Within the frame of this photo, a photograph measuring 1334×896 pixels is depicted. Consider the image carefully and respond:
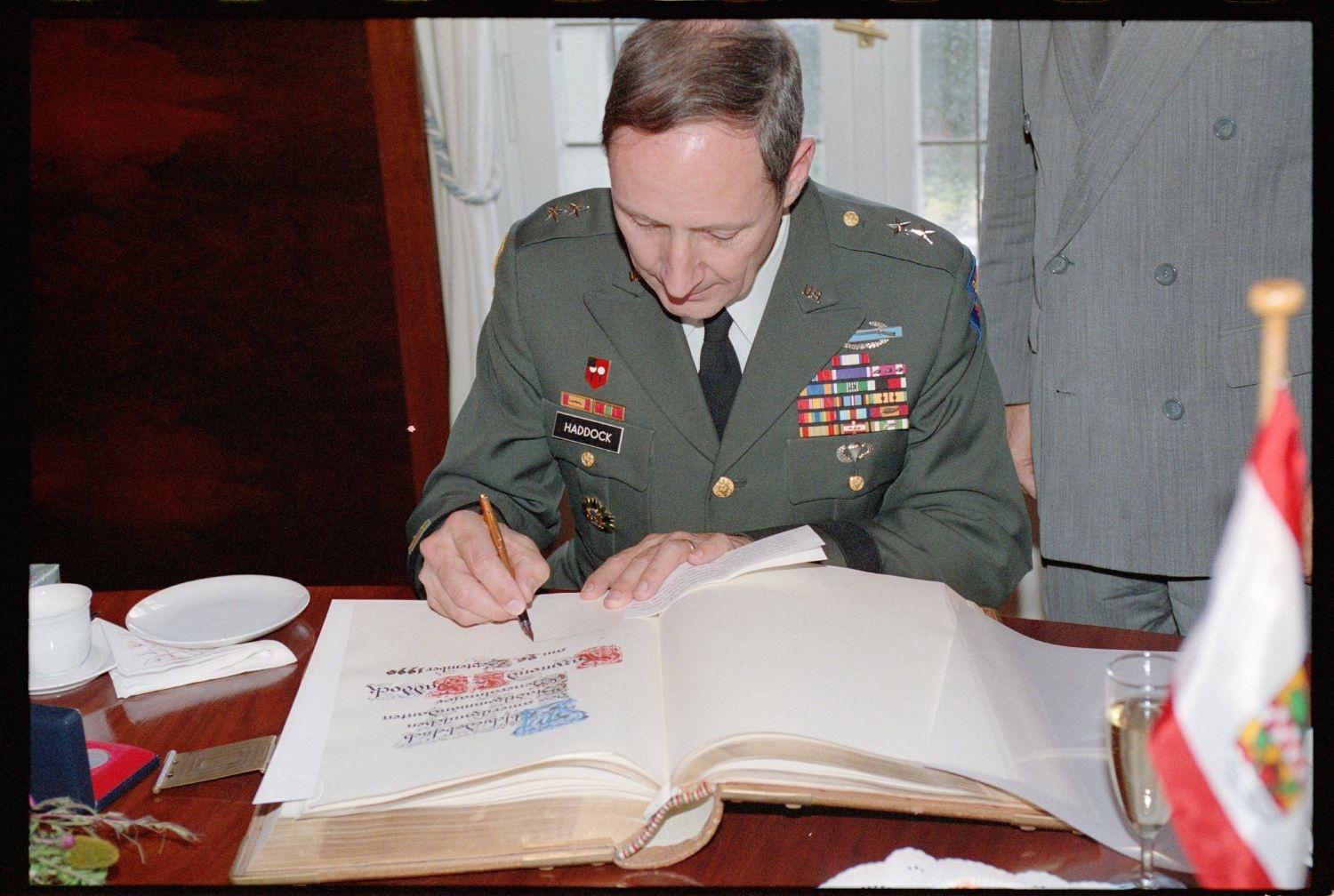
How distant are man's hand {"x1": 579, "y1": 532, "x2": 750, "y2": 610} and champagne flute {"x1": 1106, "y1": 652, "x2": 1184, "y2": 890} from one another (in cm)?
57

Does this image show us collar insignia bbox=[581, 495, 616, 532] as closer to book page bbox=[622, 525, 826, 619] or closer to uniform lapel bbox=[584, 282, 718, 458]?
uniform lapel bbox=[584, 282, 718, 458]

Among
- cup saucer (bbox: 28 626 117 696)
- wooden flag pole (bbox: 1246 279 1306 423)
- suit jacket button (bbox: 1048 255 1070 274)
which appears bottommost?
cup saucer (bbox: 28 626 117 696)

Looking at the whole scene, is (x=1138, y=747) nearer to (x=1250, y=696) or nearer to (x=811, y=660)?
(x=1250, y=696)

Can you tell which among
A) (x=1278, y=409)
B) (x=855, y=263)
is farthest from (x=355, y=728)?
(x=855, y=263)

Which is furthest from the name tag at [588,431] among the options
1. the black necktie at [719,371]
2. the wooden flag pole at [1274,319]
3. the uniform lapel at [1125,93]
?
the wooden flag pole at [1274,319]

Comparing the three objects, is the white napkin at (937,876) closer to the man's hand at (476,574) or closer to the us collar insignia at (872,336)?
the man's hand at (476,574)

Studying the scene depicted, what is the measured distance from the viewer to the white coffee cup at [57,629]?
4.26 ft

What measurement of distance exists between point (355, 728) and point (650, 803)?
1.06ft

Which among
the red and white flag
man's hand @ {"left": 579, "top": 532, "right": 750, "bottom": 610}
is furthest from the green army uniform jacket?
the red and white flag

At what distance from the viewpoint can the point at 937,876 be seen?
0.97m

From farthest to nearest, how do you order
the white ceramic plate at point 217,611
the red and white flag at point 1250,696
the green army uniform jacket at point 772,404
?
1. the green army uniform jacket at point 772,404
2. the white ceramic plate at point 217,611
3. the red and white flag at point 1250,696

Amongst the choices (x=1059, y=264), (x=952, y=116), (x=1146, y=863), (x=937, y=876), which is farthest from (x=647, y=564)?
(x=952, y=116)

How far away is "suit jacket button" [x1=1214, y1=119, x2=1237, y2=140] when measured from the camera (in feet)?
→ 5.02

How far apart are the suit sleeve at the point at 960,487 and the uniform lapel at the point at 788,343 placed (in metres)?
0.14
